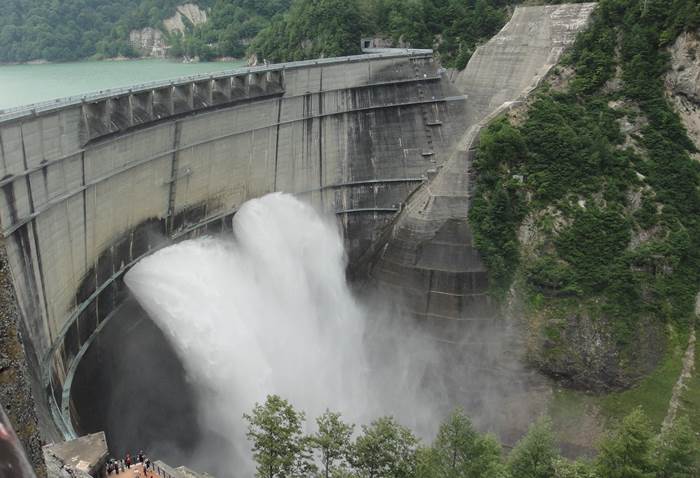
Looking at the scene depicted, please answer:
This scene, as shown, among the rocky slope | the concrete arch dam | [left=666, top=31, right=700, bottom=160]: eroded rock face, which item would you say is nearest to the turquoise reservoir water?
the rocky slope

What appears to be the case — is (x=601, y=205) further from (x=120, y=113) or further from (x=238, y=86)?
(x=120, y=113)

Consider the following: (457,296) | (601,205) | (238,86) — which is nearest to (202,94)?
(238,86)

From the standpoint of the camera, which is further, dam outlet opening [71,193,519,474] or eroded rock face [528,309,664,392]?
eroded rock face [528,309,664,392]

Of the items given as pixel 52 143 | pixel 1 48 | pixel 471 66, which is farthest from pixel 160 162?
pixel 1 48

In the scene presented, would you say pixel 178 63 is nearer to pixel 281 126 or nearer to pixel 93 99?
pixel 281 126

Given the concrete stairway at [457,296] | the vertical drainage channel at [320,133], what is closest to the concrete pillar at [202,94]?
the vertical drainage channel at [320,133]

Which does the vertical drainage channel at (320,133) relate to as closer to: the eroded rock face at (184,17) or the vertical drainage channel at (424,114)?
A: the vertical drainage channel at (424,114)

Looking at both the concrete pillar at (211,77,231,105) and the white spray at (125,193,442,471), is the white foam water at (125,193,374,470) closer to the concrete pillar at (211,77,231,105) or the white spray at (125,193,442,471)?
the white spray at (125,193,442,471)
